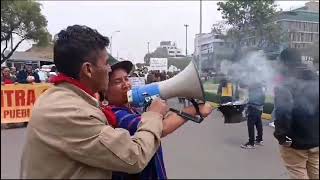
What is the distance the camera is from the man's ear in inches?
54.9

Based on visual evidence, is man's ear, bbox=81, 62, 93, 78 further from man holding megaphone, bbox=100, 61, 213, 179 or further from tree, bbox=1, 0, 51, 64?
tree, bbox=1, 0, 51, 64

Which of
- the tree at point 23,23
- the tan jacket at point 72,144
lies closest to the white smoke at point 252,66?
the tan jacket at point 72,144

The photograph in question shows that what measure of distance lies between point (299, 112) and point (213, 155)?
2685mm

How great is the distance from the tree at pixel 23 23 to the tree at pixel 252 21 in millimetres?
26539

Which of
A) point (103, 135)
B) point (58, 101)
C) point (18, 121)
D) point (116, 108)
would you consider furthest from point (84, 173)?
point (18, 121)

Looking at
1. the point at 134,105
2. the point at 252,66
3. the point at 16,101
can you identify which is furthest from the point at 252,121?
the point at 16,101

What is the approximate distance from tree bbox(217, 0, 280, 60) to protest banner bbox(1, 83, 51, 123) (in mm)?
6353

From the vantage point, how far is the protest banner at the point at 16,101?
31.7ft

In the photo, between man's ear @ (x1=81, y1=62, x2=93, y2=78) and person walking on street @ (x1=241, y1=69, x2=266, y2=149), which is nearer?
man's ear @ (x1=81, y1=62, x2=93, y2=78)

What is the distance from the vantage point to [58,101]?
129 cm

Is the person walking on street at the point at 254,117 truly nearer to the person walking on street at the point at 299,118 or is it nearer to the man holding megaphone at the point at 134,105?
the person walking on street at the point at 299,118

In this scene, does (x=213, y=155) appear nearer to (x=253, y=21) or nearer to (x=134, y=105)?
(x=253, y=21)

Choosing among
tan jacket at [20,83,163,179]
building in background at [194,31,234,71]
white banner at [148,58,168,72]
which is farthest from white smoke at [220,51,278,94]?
white banner at [148,58,168,72]

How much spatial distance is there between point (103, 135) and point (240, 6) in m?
3.53
